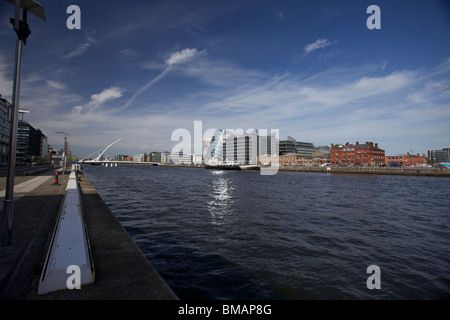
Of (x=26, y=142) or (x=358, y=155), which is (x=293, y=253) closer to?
(x=358, y=155)

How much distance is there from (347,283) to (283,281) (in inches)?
76.1

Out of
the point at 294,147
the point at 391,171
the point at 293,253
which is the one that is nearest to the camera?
the point at 293,253

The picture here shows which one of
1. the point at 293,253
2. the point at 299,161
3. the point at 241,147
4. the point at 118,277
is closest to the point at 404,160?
the point at 299,161

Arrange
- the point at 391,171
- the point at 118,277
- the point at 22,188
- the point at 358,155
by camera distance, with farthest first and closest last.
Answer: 1. the point at 358,155
2. the point at 391,171
3. the point at 22,188
4. the point at 118,277

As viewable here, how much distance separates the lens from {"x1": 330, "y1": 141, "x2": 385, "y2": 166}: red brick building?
13388 cm

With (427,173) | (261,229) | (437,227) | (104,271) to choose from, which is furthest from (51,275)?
(427,173)

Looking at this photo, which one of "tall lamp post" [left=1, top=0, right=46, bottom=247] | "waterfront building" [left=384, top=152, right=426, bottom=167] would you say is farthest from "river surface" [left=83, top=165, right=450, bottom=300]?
"waterfront building" [left=384, top=152, right=426, bottom=167]

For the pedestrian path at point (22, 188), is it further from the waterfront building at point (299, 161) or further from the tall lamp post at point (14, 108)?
the waterfront building at point (299, 161)

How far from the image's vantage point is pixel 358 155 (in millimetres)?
135375

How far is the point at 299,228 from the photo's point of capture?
12125mm

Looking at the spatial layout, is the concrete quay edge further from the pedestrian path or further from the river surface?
the pedestrian path
